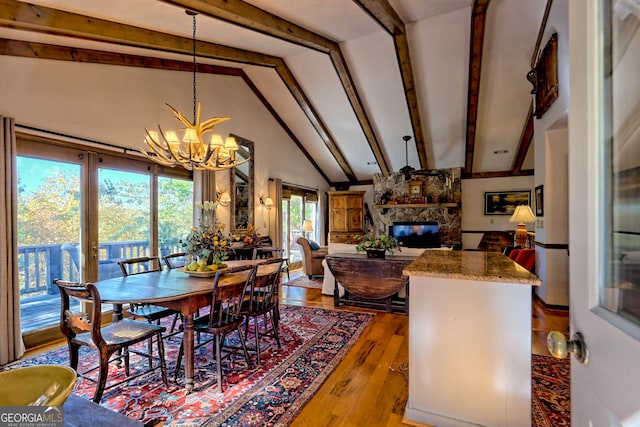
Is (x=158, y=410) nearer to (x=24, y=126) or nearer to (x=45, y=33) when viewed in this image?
(x=24, y=126)

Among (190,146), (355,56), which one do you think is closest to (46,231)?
(190,146)

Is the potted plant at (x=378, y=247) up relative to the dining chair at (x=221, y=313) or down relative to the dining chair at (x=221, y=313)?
up

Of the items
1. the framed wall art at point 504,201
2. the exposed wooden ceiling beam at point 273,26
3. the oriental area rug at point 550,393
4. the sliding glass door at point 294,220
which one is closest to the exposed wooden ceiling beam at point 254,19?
the exposed wooden ceiling beam at point 273,26

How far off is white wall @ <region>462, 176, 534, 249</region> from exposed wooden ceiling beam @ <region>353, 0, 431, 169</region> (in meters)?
2.49

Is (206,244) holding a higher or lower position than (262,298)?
higher

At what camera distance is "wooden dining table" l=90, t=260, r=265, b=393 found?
214 centimetres

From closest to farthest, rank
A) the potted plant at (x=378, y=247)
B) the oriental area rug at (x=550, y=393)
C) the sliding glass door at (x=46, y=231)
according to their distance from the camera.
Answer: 1. the oriental area rug at (x=550, y=393)
2. the sliding glass door at (x=46, y=231)
3. the potted plant at (x=378, y=247)

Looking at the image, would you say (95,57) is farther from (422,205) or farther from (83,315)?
(422,205)

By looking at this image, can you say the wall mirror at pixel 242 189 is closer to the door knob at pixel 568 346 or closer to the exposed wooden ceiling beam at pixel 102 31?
the exposed wooden ceiling beam at pixel 102 31

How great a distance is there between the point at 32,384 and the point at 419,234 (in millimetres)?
8687

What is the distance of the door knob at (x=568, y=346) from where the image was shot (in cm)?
69

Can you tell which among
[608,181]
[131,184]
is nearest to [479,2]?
[608,181]

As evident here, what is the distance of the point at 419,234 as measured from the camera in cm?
866

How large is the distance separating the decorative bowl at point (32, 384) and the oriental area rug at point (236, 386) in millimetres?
1256
